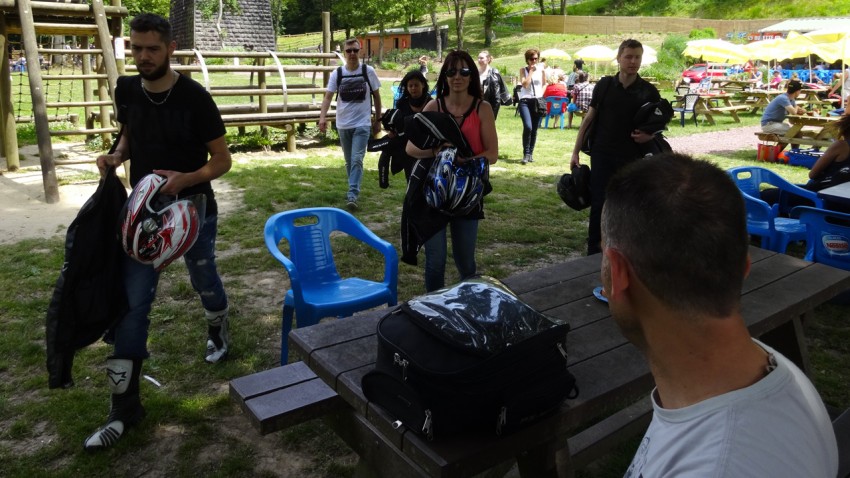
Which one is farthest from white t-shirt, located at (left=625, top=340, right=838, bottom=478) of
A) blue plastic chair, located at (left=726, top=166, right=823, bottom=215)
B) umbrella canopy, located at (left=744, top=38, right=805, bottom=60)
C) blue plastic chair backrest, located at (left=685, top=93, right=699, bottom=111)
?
umbrella canopy, located at (left=744, top=38, right=805, bottom=60)

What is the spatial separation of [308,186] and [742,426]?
8050 millimetres

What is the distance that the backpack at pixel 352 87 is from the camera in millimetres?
7461

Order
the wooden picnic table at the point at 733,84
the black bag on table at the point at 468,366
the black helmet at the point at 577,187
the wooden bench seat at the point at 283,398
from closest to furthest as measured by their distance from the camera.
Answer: the black bag on table at the point at 468,366, the wooden bench seat at the point at 283,398, the black helmet at the point at 577,187, the wooden picnic table at the point at 733,84

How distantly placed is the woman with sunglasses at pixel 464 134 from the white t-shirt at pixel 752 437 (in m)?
2.86

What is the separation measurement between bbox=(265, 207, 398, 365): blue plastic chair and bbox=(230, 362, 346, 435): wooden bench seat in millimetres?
900

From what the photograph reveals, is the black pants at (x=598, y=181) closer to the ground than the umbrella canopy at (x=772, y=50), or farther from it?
closer to the ground

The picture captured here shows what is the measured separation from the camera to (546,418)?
1.94m

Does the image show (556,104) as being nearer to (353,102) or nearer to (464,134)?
(353,102)

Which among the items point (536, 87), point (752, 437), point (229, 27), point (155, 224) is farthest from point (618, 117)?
point (229, 27)

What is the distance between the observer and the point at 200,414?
3396 millimetres

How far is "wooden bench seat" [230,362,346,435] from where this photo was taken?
2.39 meters

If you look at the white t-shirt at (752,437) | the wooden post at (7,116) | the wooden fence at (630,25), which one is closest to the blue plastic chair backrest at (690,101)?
the wooden post at (7,116)

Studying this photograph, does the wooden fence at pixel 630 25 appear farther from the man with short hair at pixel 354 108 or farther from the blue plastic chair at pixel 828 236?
the blue plastic chair at pixel 828 236

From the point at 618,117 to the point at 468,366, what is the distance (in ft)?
12.2
